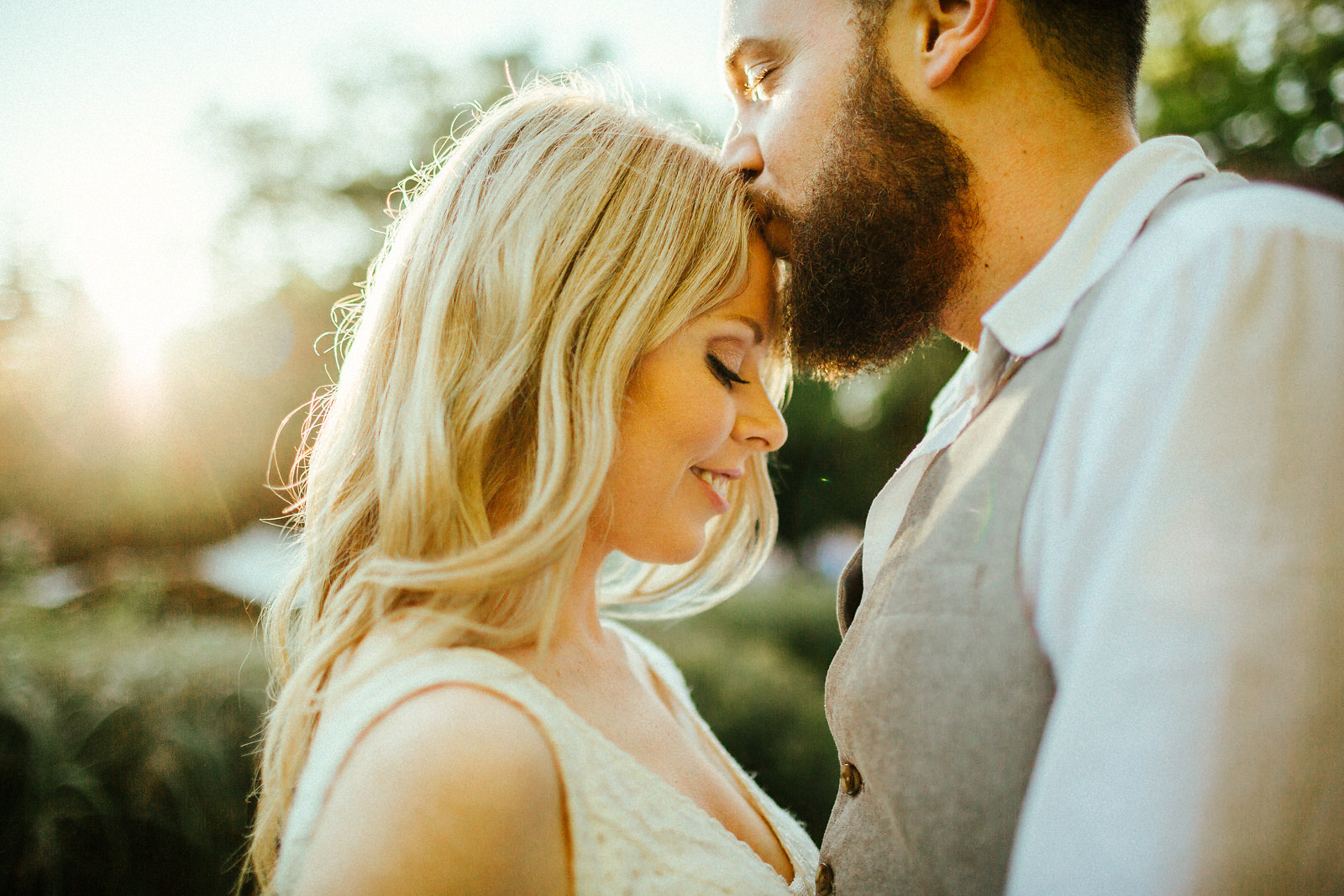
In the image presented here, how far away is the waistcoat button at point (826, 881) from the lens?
1572mm

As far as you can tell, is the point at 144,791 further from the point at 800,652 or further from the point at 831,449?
the point at 831,449

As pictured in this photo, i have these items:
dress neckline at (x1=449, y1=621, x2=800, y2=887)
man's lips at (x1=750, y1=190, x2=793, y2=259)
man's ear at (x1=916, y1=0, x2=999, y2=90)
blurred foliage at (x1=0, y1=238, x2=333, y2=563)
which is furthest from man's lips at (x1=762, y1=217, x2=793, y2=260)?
blurred foliage at (x1=0, y1=238, x2=333, y2=563)

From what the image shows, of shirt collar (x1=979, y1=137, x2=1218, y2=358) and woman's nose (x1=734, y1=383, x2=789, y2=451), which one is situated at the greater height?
shirt collar (x1=979, y1=137, x2=1218, y2=358)

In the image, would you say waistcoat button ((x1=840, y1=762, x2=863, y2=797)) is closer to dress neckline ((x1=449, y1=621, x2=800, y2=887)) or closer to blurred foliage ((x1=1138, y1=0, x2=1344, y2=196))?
dress neckline ((x1=449, y1=621, x2=800, y2=887))

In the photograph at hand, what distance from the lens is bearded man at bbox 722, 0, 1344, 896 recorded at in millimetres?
1014

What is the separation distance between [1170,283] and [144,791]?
3.78 m

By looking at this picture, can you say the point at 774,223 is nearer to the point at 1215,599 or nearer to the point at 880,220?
the point at 880,220

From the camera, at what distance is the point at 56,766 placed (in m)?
2.89

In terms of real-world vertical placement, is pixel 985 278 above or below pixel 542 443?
above

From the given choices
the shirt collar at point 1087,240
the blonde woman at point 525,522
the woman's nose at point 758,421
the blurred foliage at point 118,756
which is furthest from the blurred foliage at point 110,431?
the shirt collar at point 1087,240

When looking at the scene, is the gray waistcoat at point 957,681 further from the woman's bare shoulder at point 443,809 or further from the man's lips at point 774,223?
the man's lips at point 774,223

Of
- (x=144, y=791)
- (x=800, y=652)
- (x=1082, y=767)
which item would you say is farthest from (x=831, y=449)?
(x=1082, y=767)

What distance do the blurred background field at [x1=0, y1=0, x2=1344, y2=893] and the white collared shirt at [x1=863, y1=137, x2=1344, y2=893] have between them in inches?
64.7

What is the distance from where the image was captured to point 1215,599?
1.03 m
